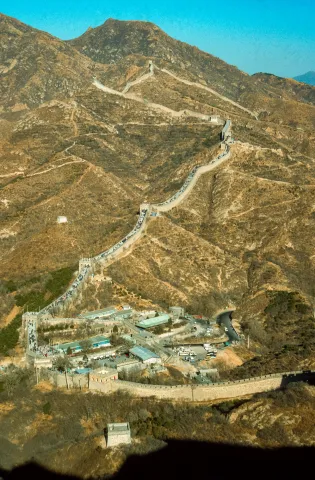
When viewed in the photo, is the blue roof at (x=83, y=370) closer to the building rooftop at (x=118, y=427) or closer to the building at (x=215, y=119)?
the building rooftop at (x=118, y=427)

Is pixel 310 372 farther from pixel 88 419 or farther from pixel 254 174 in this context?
pixel 254 174

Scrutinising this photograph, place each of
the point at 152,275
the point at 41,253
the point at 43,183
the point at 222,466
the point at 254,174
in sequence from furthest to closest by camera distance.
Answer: the point at 43,183, the point at 254,174, the point at 41,253, the point at 152,275, the point at 222,466

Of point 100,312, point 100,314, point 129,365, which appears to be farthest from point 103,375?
point 100,312

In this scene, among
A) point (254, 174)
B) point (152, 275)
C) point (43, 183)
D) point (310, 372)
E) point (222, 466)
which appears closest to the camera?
point (222, 466)

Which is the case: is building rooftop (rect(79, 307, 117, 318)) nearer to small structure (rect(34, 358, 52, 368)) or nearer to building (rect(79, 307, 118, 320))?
building (rect(79, 307, 118, 320))

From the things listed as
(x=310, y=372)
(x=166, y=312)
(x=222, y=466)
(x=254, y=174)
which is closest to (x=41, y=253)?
(x=166, y=312)

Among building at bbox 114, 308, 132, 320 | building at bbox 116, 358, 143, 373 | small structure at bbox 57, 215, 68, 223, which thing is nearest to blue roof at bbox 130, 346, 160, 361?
building at bbox 116, 358, 143, 373
